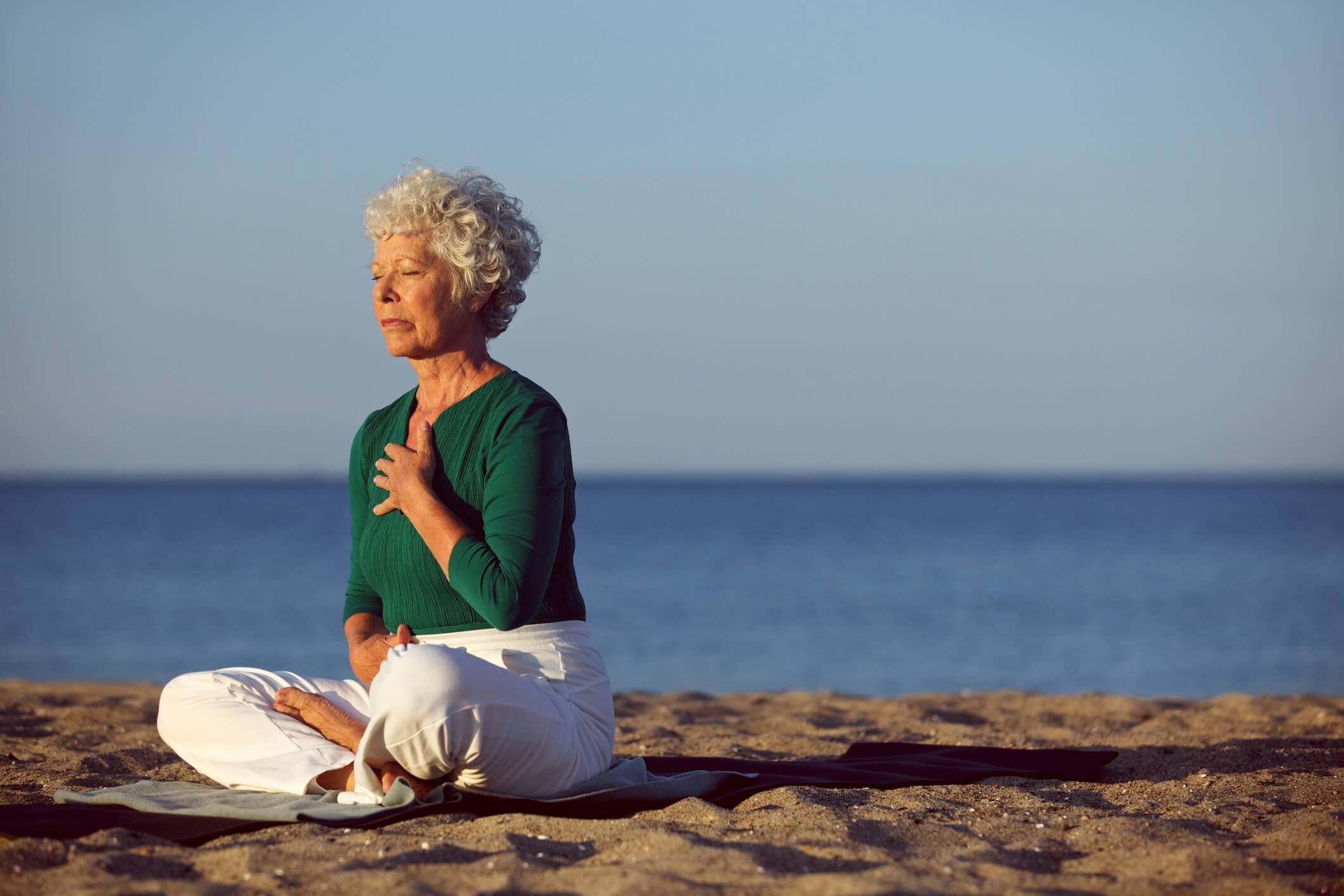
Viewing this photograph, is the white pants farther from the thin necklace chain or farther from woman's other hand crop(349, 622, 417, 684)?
the thin necklace chain

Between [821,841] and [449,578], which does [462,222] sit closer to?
[449,578]

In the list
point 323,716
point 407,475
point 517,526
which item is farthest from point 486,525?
point 323,716

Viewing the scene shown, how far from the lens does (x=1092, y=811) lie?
4086 mm

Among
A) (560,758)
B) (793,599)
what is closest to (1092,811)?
(560,758)

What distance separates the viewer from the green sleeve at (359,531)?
439 cm

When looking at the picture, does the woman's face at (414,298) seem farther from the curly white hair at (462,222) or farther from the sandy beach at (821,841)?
the sandy beach at (821,841)

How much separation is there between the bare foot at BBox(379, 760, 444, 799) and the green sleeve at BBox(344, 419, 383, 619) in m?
0.72

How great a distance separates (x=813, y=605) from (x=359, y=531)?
23.2 meters

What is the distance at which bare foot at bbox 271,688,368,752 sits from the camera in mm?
4031

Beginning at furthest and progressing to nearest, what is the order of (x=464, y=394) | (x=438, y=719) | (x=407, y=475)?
(x=464, y=394) → (x=407, y=475) → (x=438, y=719)

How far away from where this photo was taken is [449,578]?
151 inches

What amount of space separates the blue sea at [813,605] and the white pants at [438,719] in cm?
1123

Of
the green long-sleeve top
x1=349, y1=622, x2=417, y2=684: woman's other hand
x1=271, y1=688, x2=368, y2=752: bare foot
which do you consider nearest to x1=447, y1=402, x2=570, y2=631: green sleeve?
the green long-sleeve top

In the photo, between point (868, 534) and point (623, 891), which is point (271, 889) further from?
point (868, 534)
